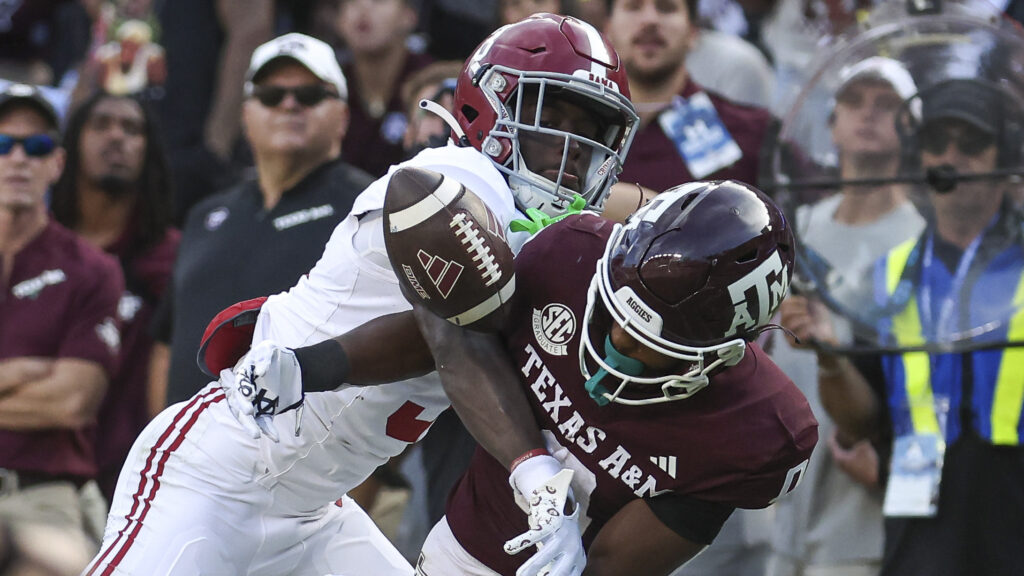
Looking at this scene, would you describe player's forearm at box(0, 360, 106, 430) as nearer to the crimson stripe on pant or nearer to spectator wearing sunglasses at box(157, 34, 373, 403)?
spectator wearing sunglasses at box(157, 34, 373, 403)

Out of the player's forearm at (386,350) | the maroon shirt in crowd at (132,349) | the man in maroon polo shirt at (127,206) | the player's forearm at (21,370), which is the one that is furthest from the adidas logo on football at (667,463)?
the man in maroon polo shirt at (127,206)

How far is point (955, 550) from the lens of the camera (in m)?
4.44

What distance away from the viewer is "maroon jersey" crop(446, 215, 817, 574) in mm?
2838

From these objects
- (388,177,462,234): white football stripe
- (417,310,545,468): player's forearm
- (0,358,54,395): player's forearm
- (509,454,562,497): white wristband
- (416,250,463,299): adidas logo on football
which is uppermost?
(388,177,462,234): white football stripe

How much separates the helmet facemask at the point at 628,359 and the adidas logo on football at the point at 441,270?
256 millimetres

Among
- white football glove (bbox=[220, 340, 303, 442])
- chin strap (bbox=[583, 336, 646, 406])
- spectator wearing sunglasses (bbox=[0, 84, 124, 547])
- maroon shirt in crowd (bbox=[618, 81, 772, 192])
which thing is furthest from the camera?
spectator wearing sunglasses (bbox=[0, 84, 124, 547])

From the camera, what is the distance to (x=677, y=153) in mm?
5012

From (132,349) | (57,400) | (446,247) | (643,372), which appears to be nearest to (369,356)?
(446,247)

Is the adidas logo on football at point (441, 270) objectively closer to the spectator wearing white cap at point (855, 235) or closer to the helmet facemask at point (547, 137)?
the helmet facemask at point (547, 137)

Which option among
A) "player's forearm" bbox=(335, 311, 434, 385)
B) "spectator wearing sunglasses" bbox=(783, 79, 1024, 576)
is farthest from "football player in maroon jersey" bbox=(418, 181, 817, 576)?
"spectator wearing sunglasses" bbox=(783, 79, 1024, 576)

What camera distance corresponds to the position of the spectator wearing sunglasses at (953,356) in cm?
445

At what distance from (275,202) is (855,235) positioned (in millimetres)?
1965

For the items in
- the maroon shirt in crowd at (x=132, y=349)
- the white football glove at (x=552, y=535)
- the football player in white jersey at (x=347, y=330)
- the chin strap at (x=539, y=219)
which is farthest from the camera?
the maroon shirt in crowd at (x=132, y=349)

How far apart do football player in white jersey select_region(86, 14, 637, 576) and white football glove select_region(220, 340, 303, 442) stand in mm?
161
